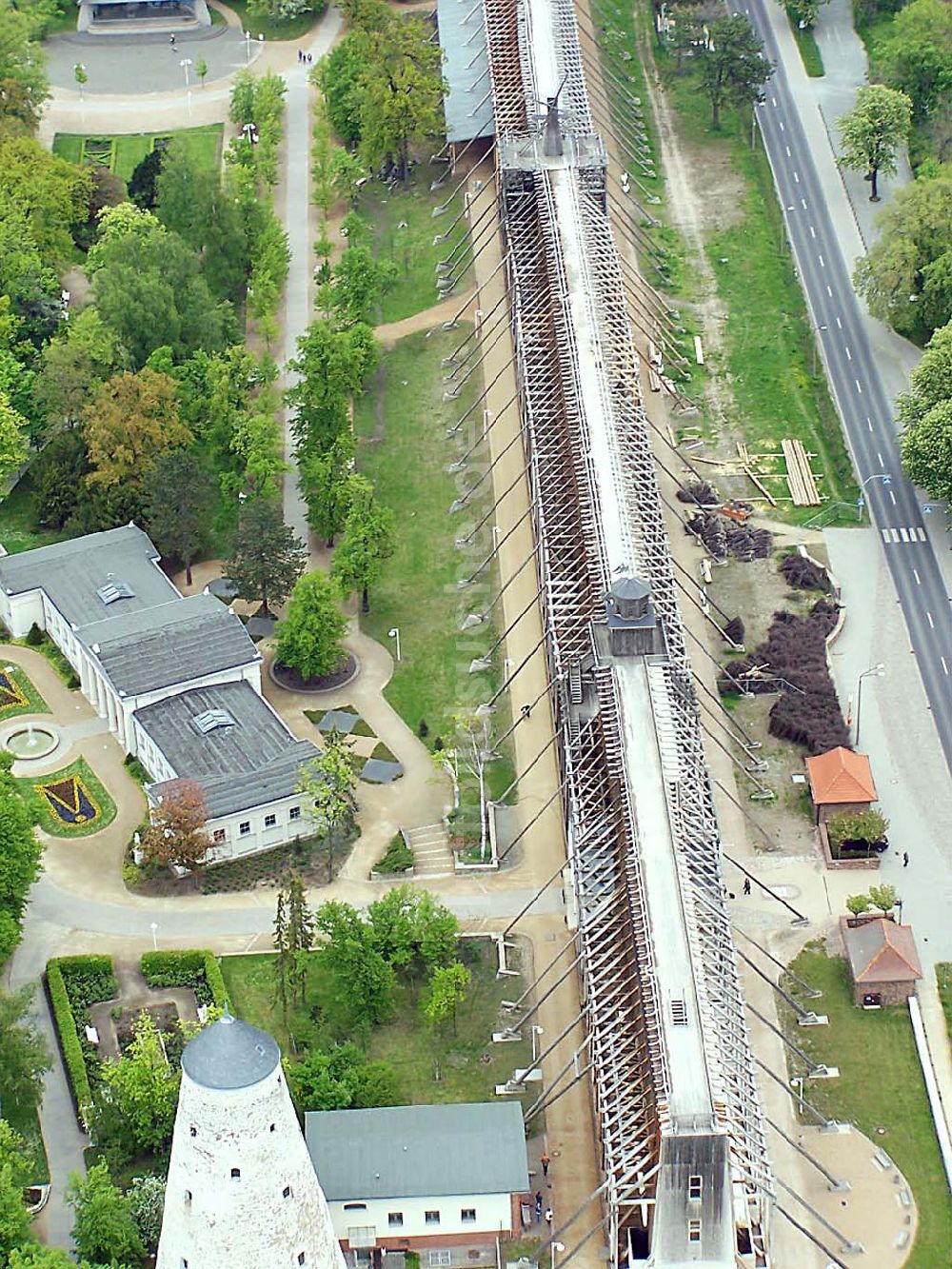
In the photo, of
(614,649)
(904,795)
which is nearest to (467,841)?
(614,649)

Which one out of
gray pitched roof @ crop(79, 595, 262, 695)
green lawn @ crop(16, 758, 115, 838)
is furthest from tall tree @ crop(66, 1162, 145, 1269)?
gray pitched roof @ crop(79, 595, 262, 695)

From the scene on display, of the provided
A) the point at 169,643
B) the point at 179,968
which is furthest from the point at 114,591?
the point at 179,968

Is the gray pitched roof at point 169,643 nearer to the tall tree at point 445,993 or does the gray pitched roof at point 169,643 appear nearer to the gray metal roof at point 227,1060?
the tall tree at point 445,993

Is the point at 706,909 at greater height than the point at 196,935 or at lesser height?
greater

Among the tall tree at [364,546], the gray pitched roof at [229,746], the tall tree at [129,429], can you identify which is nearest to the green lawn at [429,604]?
the tall tree at [364,546]

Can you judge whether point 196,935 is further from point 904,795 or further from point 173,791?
point 904,795

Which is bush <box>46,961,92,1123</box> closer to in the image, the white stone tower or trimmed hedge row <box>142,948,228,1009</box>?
trimmed hedge row <box>142,948,228,1009</box>
